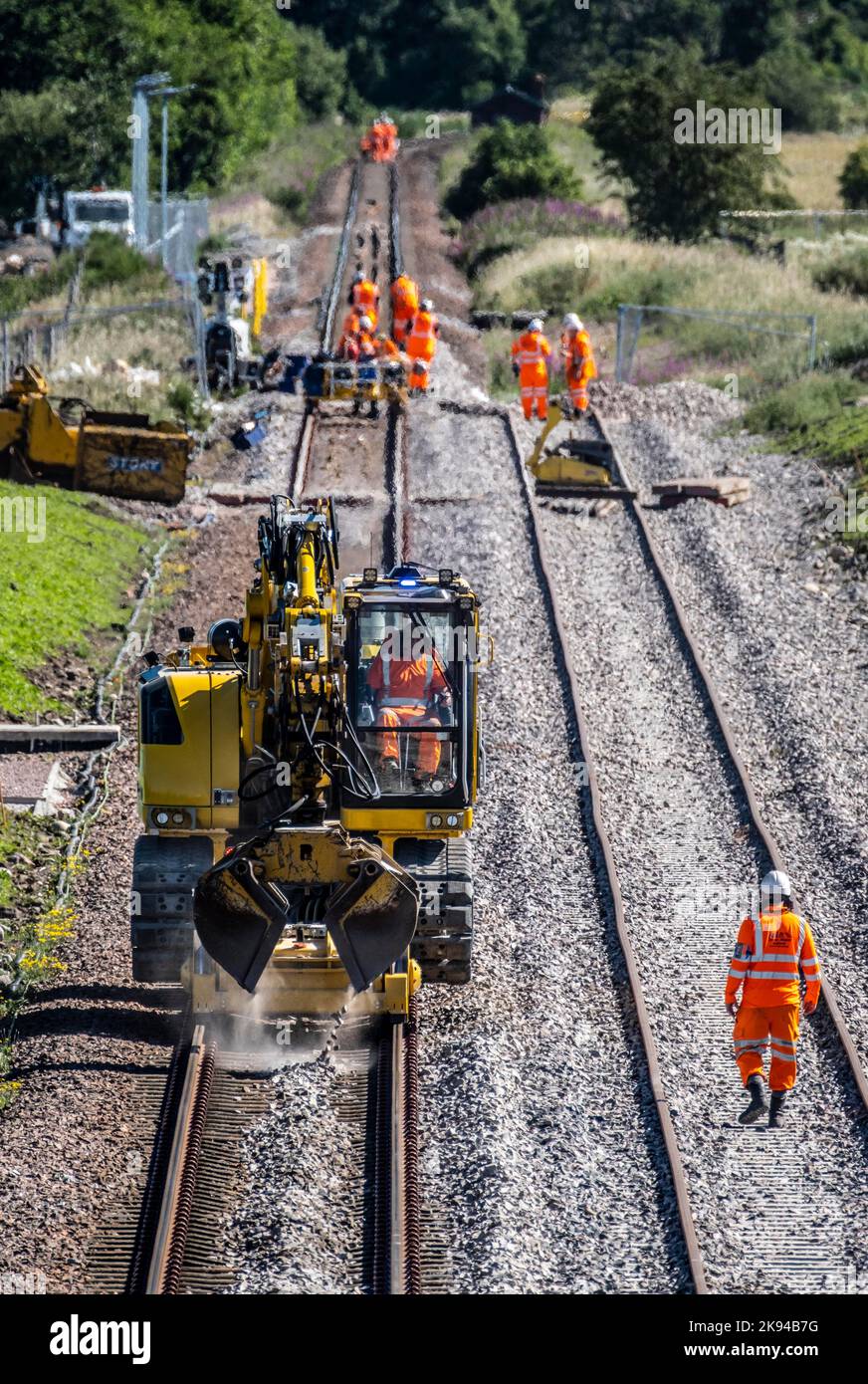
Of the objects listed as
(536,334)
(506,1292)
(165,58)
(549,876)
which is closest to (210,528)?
(536,334)

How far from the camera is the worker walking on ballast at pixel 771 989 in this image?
11992 mm

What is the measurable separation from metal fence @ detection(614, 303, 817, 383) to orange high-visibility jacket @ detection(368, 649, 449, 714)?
20.6m

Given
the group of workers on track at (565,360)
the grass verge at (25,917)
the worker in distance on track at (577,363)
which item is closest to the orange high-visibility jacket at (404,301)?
the group of workers on track at (565,360)

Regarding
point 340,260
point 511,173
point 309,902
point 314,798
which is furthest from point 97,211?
point 309,902

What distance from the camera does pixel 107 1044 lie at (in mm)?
13000

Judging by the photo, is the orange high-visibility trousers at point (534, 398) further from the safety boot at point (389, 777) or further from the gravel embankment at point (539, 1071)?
the safety boot at point (389, 777)

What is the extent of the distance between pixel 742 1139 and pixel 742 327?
24.2 m

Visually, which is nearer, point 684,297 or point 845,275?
point 684,297

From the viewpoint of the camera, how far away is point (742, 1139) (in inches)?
481

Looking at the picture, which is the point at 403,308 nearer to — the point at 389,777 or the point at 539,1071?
the point at 389,777

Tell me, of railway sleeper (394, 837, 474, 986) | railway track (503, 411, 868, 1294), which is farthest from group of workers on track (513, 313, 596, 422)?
railway sleeper (394, 837, 474, 986)

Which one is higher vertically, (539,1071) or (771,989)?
(771,989)
